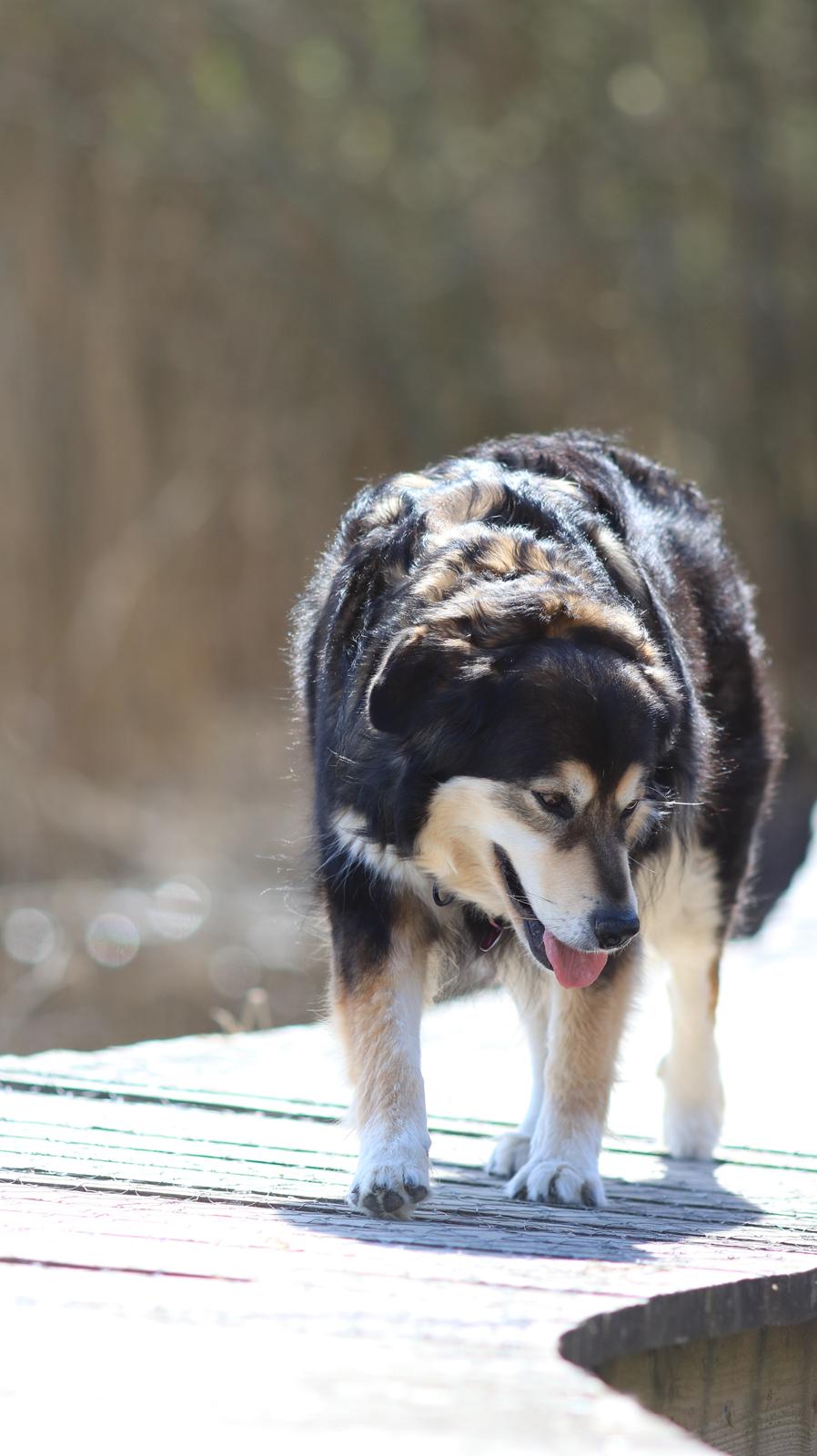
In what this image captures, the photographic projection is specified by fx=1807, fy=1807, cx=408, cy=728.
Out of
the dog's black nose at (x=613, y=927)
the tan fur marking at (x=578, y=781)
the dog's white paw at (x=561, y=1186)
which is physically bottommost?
the dog's white paw at (x=561, y=1186)

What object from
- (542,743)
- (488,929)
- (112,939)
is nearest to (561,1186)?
(488,929)

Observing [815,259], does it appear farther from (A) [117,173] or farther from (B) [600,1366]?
(B) [600,1366]

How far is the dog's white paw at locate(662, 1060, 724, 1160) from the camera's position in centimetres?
408

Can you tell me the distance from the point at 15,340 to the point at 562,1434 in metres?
10.4

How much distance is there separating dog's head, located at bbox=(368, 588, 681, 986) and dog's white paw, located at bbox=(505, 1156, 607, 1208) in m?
0.39

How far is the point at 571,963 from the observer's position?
3.39m

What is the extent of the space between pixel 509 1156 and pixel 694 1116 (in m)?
0.53

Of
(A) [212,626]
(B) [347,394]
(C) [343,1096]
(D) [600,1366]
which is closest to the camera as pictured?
(D) [600,1366]

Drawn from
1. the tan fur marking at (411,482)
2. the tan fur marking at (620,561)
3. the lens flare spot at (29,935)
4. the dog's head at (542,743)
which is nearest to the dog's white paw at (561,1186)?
the dog's head at (542,743)

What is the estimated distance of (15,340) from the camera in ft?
37.5

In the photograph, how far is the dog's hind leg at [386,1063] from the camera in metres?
3.17

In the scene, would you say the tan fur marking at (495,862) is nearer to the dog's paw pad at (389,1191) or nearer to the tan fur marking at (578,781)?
the tan fur marking at (578,781)

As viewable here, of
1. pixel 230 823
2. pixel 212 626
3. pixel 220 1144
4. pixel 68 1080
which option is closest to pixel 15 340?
pixel 212 626

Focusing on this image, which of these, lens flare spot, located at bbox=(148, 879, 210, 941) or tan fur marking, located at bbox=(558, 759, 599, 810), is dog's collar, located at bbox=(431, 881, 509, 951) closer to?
tan fur marking, located at bbox=(558, 759, 599, 810)
